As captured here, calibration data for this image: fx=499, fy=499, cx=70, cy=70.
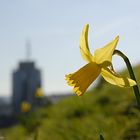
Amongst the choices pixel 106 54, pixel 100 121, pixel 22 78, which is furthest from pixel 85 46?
pixel 22 78

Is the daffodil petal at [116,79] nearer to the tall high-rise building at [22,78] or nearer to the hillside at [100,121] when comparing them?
the hillside at [100,121]

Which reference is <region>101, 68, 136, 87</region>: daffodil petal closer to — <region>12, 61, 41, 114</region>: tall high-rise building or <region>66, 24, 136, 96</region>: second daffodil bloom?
<region>66, 24, 136, 96</region>: second daffodil bloom

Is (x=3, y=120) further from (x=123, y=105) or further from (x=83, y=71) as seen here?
(x=83, y=71)

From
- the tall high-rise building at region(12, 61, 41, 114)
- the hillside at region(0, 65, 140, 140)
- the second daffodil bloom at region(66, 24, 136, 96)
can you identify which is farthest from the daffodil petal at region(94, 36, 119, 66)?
the tall high-rise building at region(12, 61, 41, 114)

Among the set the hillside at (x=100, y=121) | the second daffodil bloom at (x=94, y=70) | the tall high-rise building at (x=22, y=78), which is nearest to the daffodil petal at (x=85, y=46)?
the second daffodil bloom at (x=94, y=70)

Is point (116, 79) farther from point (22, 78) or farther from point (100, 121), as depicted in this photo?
point (22, 78)

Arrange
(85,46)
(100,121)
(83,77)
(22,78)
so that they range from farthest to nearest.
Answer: (22,78)
(100,121)
(85,46)
(83,77)

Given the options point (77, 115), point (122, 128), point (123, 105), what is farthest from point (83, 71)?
point (77, 115)

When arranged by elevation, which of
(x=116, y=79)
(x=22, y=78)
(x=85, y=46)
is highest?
(x=85, y=46)
